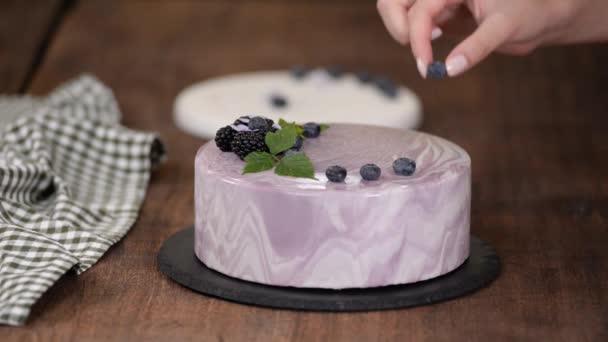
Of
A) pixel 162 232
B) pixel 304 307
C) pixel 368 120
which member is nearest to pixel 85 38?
pixel 368 120

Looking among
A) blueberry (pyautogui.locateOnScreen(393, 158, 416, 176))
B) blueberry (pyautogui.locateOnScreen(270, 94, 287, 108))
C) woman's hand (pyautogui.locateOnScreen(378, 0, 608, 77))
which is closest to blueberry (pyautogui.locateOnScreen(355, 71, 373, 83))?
blueberry (pyautogui.locateOnScreen(270, 94, 287, 108))

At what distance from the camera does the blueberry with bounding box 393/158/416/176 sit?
55.4 inches

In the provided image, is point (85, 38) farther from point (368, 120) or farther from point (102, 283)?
point (102, 283)

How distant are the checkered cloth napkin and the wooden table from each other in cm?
3

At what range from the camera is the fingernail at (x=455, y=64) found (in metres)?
1.39

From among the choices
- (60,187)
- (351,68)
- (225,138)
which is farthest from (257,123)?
(351,68)

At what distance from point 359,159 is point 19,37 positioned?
1646 mm

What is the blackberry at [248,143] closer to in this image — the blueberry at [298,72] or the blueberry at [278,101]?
the blueberry at [278,101]

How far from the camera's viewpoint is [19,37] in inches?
112

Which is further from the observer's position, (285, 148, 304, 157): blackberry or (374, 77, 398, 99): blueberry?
(374, 77, 398, 99): blueberry

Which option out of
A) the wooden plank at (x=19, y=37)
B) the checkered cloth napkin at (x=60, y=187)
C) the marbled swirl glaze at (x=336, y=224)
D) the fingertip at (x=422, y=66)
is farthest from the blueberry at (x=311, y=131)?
the wooden plank at (x=19, y=37)

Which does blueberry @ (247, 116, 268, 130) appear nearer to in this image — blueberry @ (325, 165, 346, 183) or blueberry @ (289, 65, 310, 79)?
blueberry @ (325, 165, 346, 183)

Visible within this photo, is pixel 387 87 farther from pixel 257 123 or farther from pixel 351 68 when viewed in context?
pixel 257 123

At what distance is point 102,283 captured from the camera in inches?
58.8
